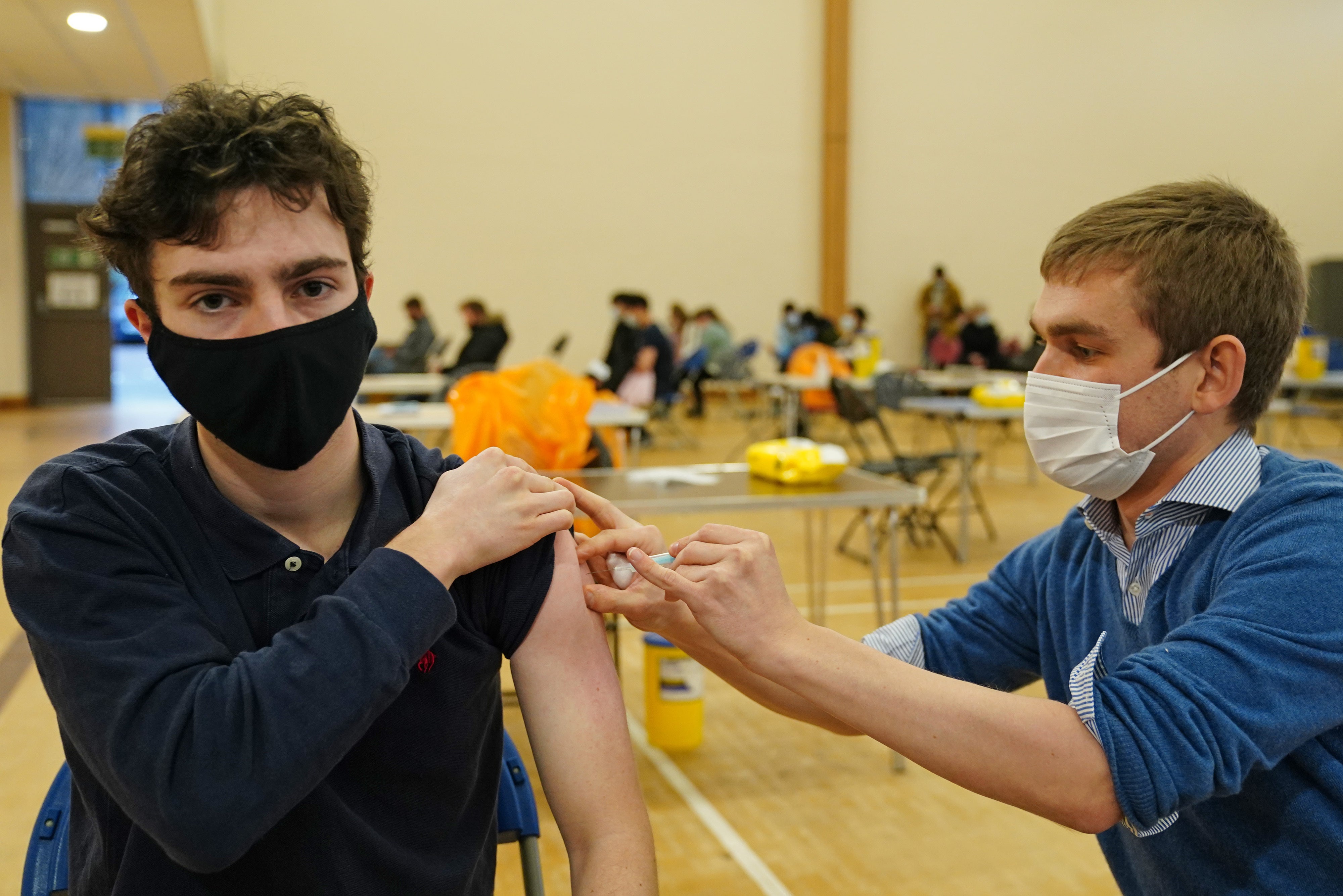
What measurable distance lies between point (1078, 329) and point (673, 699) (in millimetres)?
2080

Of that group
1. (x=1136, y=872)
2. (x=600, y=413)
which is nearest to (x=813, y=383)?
(x=600, y=413)

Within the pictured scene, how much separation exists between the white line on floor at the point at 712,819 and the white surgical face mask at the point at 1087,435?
104 cm

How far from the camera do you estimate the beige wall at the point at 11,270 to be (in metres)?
11.2

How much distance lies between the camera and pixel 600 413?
16.8 feet

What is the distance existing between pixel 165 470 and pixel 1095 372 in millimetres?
1048

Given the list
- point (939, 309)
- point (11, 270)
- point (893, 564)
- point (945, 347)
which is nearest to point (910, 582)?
point (893, 564)

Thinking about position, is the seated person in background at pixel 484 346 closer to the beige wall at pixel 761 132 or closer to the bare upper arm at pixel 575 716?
the beige wall at pixel 761 132

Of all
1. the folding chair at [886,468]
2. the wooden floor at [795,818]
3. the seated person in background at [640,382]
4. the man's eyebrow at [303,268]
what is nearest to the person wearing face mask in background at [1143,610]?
the man's eyebrow at [303,268]

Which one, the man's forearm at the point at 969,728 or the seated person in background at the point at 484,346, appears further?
the seated person in background at the point at 484,346

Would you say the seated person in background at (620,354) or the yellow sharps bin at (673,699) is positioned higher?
the seated person in background at (620,354)

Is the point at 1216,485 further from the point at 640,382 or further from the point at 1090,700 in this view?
the point at 640,382

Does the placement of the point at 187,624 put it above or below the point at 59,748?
above

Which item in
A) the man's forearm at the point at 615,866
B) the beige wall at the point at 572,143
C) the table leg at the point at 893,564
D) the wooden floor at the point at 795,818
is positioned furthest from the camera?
the beige wall at the point at 572,143

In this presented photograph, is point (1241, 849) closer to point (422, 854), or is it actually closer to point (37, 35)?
point (422, 854)
